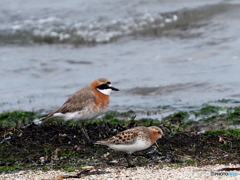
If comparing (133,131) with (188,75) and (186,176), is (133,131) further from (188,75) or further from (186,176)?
(188,75)

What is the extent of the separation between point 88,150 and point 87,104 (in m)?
1.19

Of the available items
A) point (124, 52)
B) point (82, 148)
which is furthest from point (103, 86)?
point (124, 52)

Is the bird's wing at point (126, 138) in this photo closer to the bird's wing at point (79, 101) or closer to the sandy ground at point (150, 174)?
the sandy ground at point (150, 174)

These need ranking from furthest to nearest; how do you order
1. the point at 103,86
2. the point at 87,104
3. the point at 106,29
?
1. the point at 106,29
2. the point at 103,86
3. the point at 87,104

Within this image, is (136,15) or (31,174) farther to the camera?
(136,15)

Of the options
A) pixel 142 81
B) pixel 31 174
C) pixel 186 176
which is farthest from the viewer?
pixel 142 81

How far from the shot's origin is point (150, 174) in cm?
641

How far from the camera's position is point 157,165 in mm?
6949

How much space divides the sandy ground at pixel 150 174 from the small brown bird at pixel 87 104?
78.9 inches

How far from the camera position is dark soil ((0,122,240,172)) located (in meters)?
7.18

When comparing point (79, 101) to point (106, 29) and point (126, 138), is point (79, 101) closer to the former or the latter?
point (126, 138)

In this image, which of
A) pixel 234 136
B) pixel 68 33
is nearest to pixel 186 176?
pixel 234 136

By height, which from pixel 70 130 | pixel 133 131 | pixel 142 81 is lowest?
pixel 142 81

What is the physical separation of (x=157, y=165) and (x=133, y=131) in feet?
1.90
